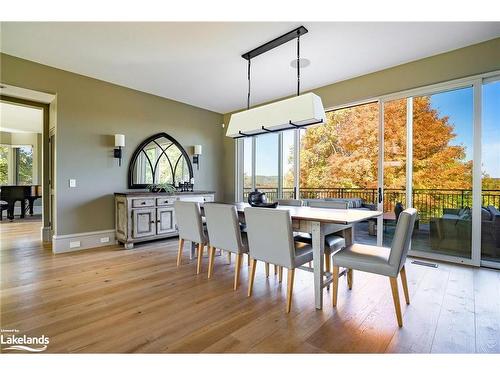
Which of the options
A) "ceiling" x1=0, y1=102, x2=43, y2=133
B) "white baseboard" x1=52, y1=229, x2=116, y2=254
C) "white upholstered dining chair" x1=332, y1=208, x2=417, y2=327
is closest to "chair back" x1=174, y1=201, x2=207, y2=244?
"white upholstered dining chair" x1=332, y1=208, x2=417, y2=327

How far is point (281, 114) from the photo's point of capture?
2812 mm

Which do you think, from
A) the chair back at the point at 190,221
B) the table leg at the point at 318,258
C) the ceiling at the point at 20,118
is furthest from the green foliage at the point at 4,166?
the table leg at the point at 318,258

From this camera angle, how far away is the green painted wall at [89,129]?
12.2ft

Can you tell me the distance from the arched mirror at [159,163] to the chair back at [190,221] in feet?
6.51

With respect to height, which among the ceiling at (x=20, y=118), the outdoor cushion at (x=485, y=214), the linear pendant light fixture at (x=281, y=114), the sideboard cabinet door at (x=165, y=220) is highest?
the ceiling at (x=20, y=118)

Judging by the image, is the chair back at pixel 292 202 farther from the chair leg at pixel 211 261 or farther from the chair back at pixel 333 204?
the chair leg at pixel 211 261

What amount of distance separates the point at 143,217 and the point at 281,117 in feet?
9.52

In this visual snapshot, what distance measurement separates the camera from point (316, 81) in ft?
13.7

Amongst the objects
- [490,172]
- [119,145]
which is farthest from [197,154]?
[490,172]

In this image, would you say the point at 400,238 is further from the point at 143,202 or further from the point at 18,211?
the point at 18,211

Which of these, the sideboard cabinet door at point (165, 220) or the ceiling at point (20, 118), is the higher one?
the ceiling at point (20, 118)

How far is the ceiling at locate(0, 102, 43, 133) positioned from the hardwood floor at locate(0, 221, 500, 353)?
13.9 feet
